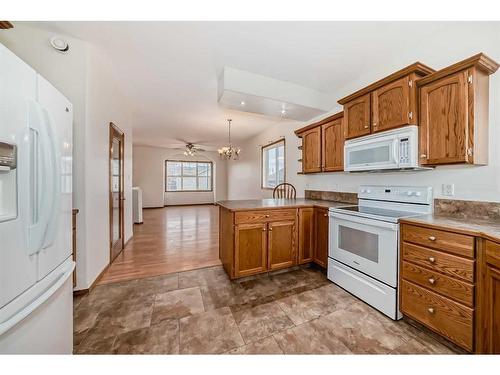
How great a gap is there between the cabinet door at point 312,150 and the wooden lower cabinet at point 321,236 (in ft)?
2.62

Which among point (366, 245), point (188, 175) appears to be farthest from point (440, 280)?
point (188, 175)

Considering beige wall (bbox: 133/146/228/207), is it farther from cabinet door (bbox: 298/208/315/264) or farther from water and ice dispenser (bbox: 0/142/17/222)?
water and ice dispenser (bbox: 0/142/17/222)

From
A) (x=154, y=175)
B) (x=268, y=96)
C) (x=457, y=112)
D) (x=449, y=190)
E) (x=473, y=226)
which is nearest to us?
(x=473, y=226)

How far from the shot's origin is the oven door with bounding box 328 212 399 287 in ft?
5.65

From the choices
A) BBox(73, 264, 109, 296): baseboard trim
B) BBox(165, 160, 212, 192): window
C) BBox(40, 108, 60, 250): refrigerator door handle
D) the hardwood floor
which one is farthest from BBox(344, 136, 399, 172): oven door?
BBox(165, 160, 212, 192): window

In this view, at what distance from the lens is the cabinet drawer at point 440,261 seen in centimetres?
131

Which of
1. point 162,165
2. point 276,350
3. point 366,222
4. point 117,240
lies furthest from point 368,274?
point 162,165

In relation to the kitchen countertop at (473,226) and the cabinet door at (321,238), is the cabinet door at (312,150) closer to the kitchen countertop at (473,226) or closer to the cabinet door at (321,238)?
the cabinet door at (321,238)

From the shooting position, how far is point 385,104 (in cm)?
204

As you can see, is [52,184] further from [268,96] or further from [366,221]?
[268,96]

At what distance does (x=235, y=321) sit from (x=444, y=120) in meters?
2.47

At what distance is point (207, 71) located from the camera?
8.87ft

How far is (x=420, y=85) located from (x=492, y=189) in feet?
3.50

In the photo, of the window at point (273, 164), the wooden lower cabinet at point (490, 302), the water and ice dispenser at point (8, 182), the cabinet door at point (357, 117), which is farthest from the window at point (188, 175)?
the wooden lower cabinet at point (490, 302)
